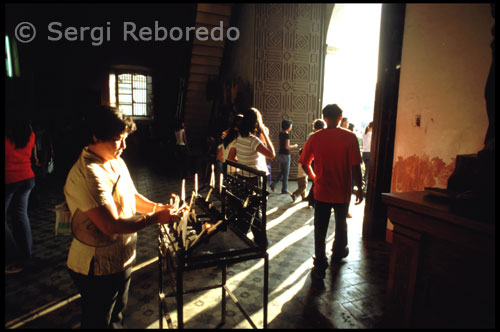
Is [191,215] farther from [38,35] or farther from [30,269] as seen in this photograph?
[38,35]

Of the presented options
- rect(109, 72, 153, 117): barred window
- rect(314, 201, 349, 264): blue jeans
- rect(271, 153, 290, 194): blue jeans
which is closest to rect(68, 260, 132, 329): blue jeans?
rect(314, 201, 349, 264): blue jeans

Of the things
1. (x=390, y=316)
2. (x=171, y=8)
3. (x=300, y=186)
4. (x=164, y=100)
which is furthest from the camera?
(x=164, y=100)

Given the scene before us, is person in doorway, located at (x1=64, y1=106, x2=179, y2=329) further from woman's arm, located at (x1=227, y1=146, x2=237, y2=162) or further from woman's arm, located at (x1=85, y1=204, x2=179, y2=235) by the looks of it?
woman's arm, located at (x1=227, y1=146, x2=237, y2=162)

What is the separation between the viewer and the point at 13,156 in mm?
3307

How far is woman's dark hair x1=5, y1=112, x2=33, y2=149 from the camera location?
3.35m

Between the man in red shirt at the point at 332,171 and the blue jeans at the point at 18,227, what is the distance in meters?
3.26

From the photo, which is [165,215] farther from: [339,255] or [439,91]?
[439,91]

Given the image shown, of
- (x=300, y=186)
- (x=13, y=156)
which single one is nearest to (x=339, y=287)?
(x=300, y=186)

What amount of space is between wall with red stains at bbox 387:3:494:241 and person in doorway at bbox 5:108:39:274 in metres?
4.59

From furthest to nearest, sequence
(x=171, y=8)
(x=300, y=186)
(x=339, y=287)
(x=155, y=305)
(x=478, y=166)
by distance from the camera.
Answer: (x=171, y=8) < (x=300, y=186) < (x=339, y=287) < (x=155, y=305) < (x=478, y=166)

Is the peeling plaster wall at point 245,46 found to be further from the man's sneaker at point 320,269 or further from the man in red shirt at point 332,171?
the man's sneaker at point 320,269

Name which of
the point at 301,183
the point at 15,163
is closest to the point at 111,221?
the point at 15,163

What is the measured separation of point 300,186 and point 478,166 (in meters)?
4.56

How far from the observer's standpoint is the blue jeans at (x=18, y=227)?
3422mm
